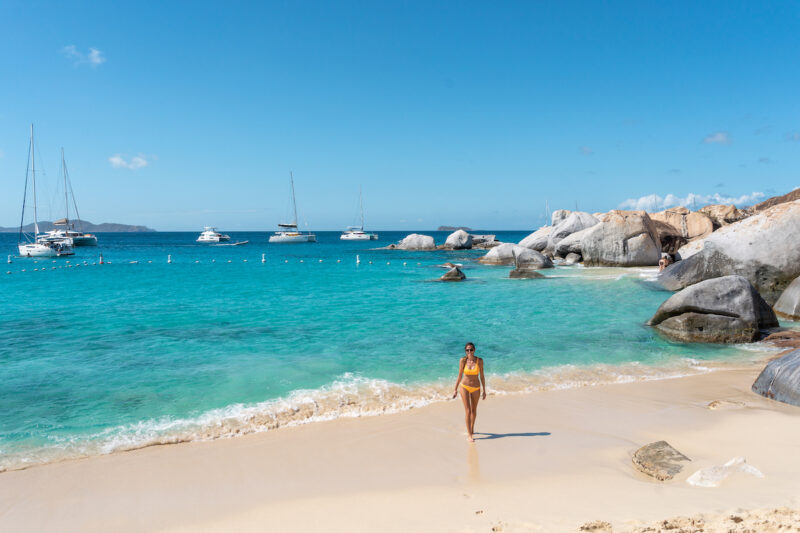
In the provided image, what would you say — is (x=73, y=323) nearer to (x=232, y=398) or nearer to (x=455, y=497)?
(x=232, y=398)

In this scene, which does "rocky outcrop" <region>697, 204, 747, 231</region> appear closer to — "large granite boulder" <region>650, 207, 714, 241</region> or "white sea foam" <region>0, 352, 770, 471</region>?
"large granite boulder" <region>650, 207, 714, 241</region>

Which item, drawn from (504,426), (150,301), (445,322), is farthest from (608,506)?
(150,301)

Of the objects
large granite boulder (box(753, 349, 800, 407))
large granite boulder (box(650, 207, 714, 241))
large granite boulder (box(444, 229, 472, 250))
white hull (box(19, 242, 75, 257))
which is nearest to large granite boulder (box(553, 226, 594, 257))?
large granite boulder (box(650, 207, 714, 241))

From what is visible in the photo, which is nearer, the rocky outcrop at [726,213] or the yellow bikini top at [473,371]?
the yellow bikini top at [473,371]

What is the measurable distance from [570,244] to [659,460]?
117ft

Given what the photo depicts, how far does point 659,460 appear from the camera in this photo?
5.98 metres

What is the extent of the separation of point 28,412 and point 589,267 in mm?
33625

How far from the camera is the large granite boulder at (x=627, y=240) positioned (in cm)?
3284

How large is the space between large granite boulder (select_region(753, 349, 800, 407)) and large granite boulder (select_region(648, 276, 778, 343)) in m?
4.13

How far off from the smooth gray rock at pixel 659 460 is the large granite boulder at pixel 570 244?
33757mm

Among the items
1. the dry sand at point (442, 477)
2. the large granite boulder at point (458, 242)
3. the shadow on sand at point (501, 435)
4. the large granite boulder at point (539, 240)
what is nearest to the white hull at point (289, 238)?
the large granite boulder at point (458, 242)

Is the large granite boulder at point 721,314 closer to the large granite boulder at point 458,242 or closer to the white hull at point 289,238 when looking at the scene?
the large granite boulder at point 458,242

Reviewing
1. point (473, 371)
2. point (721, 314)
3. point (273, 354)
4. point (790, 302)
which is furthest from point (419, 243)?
point (473, 371)

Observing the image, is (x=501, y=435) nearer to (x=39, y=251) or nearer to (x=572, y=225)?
(x=572, y=225)
